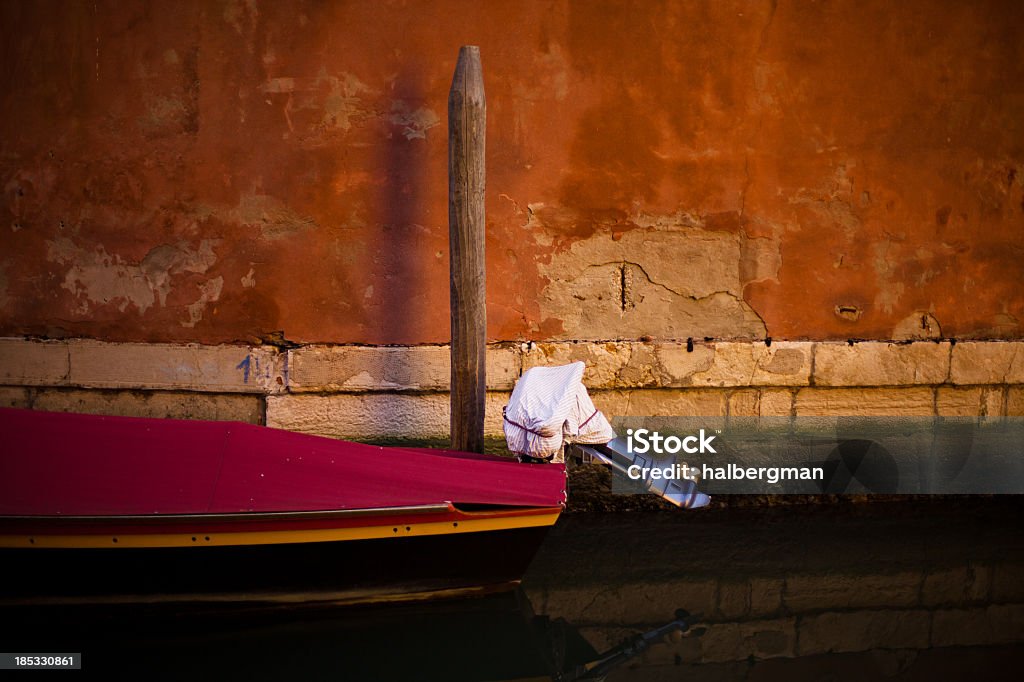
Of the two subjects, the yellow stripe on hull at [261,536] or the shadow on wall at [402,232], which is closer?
the yellow stripe on hull at [261,536]

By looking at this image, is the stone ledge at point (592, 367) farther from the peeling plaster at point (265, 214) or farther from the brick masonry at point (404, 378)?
the peeling plaster at point (265, 214)

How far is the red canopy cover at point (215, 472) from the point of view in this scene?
3412mm

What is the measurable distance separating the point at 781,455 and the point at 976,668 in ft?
5.85

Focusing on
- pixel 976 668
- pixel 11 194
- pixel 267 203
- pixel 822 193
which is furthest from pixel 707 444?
pixel 11 194

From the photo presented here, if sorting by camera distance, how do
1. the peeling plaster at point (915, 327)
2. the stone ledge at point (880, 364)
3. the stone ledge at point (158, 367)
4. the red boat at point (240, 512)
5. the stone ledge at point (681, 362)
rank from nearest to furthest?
the red boat at point (240, 512) → the stone ledge at point (158, 367) → the stone ledge at point (681, 362) → the stone ledge at point (880, 364) → the peeling plaster at point (915, 327)

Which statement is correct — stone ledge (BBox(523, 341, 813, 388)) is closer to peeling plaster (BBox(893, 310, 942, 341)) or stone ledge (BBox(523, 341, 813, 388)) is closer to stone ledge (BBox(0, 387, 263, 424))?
peeling plaster (BBox(893, 310, 942, 341))

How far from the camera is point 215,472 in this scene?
3480 mm

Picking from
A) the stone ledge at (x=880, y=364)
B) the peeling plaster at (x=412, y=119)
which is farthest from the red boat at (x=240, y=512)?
the stone ledge at (x=880, y=364)

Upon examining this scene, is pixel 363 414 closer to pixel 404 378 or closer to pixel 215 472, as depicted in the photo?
pixel 404 378

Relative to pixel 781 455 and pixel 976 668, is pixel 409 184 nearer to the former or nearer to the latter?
pixel 781 455

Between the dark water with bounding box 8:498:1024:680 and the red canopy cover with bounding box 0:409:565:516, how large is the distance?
490mm

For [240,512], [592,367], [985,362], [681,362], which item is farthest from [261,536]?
[985,362]

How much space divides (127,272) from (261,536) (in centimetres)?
188

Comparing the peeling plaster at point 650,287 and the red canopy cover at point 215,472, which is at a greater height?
the peeling plaster at point 650,287
